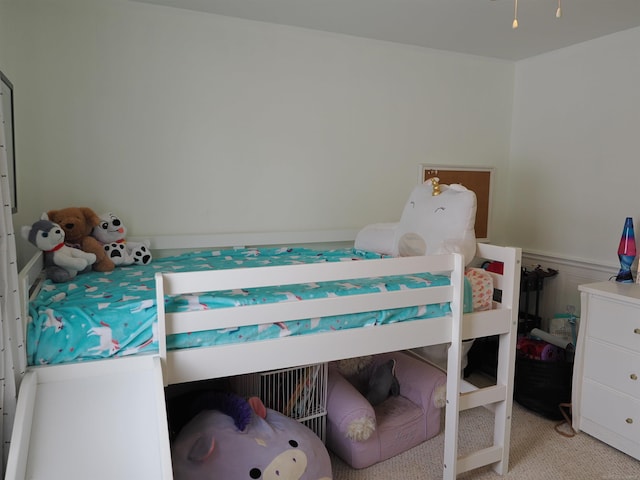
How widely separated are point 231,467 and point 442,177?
2.41 metres

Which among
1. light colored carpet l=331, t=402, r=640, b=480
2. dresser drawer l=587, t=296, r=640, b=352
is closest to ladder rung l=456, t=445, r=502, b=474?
light colored carpet l=331, t=402, r=640, b=480

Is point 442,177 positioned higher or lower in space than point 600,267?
higher

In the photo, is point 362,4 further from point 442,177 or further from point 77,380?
point 77,380

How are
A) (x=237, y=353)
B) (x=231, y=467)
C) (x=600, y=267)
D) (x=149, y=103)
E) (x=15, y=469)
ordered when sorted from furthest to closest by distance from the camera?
(x=600, y=267) < (x=149, y=103) < (x=231, y=467) < (x=237, y=353) < (x=15, y=469)

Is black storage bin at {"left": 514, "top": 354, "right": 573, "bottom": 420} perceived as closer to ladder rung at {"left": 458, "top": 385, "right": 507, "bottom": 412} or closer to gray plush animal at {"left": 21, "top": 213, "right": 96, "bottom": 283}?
ladder rung at {"left": 458, "top": 385, "right": 507, "bottom": 412}

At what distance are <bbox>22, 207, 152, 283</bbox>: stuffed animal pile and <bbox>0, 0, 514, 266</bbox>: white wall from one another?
0.19 m

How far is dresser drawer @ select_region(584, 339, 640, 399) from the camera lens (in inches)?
80.2

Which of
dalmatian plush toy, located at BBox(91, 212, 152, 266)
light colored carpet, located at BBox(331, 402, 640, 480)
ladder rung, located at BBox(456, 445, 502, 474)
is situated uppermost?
dalmatian plush toy, located at BBox(91, 212, 152, 266)

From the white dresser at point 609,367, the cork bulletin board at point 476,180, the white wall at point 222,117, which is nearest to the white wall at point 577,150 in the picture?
the cork bulletin board at point 476,180

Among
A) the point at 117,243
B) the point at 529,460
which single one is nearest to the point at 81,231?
the point at 117,243

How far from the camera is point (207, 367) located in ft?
4.75

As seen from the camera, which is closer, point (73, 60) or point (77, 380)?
point (77, 380)

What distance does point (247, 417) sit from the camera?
5.75 ft

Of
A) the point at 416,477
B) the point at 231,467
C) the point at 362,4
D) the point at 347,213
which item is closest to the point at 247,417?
the point at 231,467
